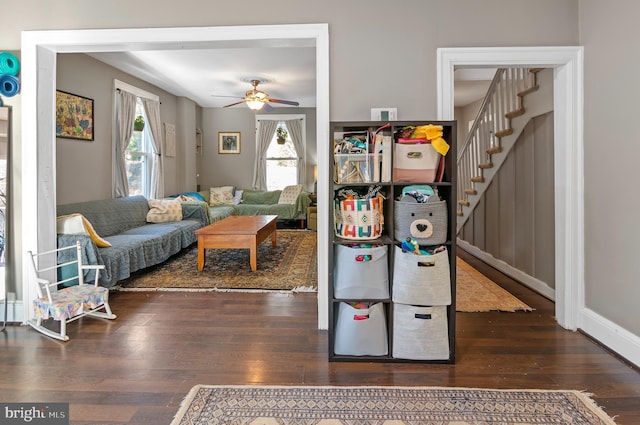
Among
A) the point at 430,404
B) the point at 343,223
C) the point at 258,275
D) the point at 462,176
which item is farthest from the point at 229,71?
the point at 430,404

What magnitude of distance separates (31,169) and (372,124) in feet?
8.34

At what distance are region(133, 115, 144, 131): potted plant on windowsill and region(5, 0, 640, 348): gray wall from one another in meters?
3.16

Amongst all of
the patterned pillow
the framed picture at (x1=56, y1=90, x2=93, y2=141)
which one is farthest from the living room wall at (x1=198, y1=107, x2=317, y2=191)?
the framed picture at (x1=56, y1=90, x2=93, y2=141)

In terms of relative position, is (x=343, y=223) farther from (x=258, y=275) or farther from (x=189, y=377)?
(x=258, y=275)

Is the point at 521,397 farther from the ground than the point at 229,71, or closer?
closer

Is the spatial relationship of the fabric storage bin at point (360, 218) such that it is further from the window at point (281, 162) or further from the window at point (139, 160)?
the window at point (281, 162)

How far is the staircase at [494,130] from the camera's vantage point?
3.63 meters

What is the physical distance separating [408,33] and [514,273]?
278 cm

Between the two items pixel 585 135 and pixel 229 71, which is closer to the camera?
pixel 585 135

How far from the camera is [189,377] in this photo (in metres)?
2.02

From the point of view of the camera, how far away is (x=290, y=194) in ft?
25.8

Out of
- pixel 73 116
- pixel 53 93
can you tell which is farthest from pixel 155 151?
pixel 53 93

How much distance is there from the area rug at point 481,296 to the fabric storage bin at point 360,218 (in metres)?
1.37

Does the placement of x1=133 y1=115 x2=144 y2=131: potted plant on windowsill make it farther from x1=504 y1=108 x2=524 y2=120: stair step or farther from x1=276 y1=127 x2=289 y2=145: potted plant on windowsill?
x1=504 y1=108 x2=524 y2=120: stair step
